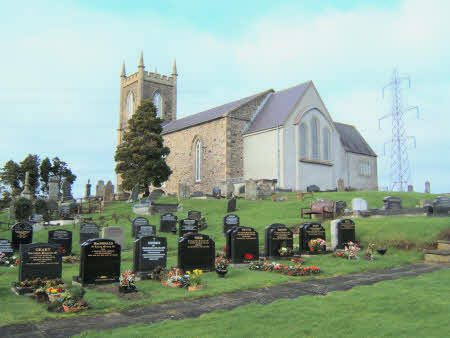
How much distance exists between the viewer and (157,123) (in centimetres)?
3997

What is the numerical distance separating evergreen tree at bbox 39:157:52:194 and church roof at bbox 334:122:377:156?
4866 cm

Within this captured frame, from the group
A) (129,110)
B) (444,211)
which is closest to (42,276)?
(444,211)

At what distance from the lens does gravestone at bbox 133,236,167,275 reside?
10.9 m

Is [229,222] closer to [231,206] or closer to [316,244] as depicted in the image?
A: [316,244]

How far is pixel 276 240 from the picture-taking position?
13.6 metres

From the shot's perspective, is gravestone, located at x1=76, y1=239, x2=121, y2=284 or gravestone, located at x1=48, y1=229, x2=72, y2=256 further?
gravestone, located at x1=48, y1=229, x2=72, y2=256

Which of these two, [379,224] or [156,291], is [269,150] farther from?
[156,291]

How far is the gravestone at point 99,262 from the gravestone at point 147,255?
113 centimetres

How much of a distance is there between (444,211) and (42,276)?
18.3m

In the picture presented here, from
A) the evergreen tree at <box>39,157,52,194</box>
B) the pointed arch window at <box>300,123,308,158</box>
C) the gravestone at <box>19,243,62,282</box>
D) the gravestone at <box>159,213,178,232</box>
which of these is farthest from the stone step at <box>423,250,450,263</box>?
the evergreen tree at <box>39,157,52,194</box>

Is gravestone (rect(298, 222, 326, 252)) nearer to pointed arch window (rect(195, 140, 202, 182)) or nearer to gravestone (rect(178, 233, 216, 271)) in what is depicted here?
gravestone (rect(178, 233, 216, 271))

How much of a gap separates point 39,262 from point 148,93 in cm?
5360

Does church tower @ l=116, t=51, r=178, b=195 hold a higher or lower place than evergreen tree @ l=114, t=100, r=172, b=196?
higher

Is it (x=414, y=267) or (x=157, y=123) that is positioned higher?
(x=157, y=123)
